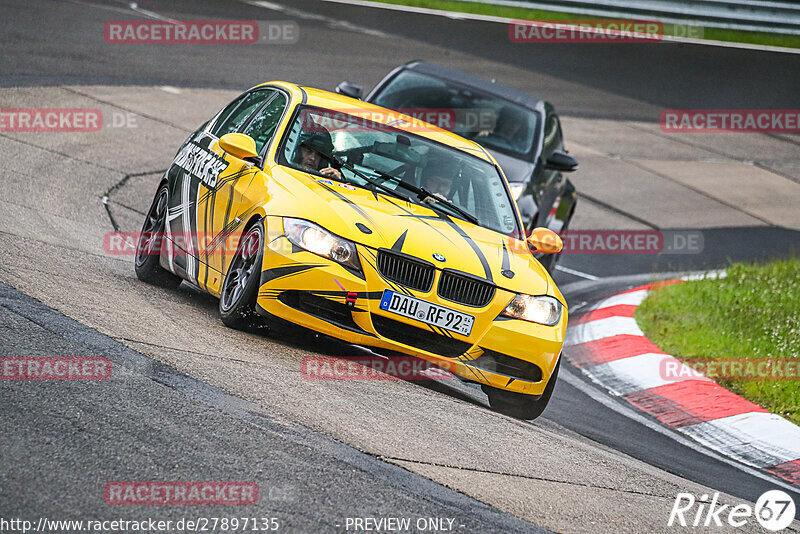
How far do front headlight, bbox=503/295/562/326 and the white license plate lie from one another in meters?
0.27

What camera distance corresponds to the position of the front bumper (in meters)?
6.35

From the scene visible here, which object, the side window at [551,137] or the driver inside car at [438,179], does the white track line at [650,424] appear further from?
the side window at [551,137]

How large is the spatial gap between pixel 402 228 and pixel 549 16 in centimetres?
2112

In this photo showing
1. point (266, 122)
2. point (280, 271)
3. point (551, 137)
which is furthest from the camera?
point (551, 137)

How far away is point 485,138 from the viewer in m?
11.6

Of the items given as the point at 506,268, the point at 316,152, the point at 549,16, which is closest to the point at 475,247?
the point at 506,268

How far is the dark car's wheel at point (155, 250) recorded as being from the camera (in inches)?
319

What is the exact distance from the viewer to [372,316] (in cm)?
638

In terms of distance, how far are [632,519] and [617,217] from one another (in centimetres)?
1043

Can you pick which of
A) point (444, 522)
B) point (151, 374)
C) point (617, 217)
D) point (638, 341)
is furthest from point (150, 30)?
point (444, 522)

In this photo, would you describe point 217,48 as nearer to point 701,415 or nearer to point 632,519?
point 701,415

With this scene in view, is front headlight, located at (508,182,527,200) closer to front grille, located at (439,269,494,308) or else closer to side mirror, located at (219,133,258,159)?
side mirror, located at (219,133,258,159)

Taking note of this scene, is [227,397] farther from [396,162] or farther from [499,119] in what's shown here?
[499,119]

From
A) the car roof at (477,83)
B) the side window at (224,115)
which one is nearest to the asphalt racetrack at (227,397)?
the side window at (224,115)
